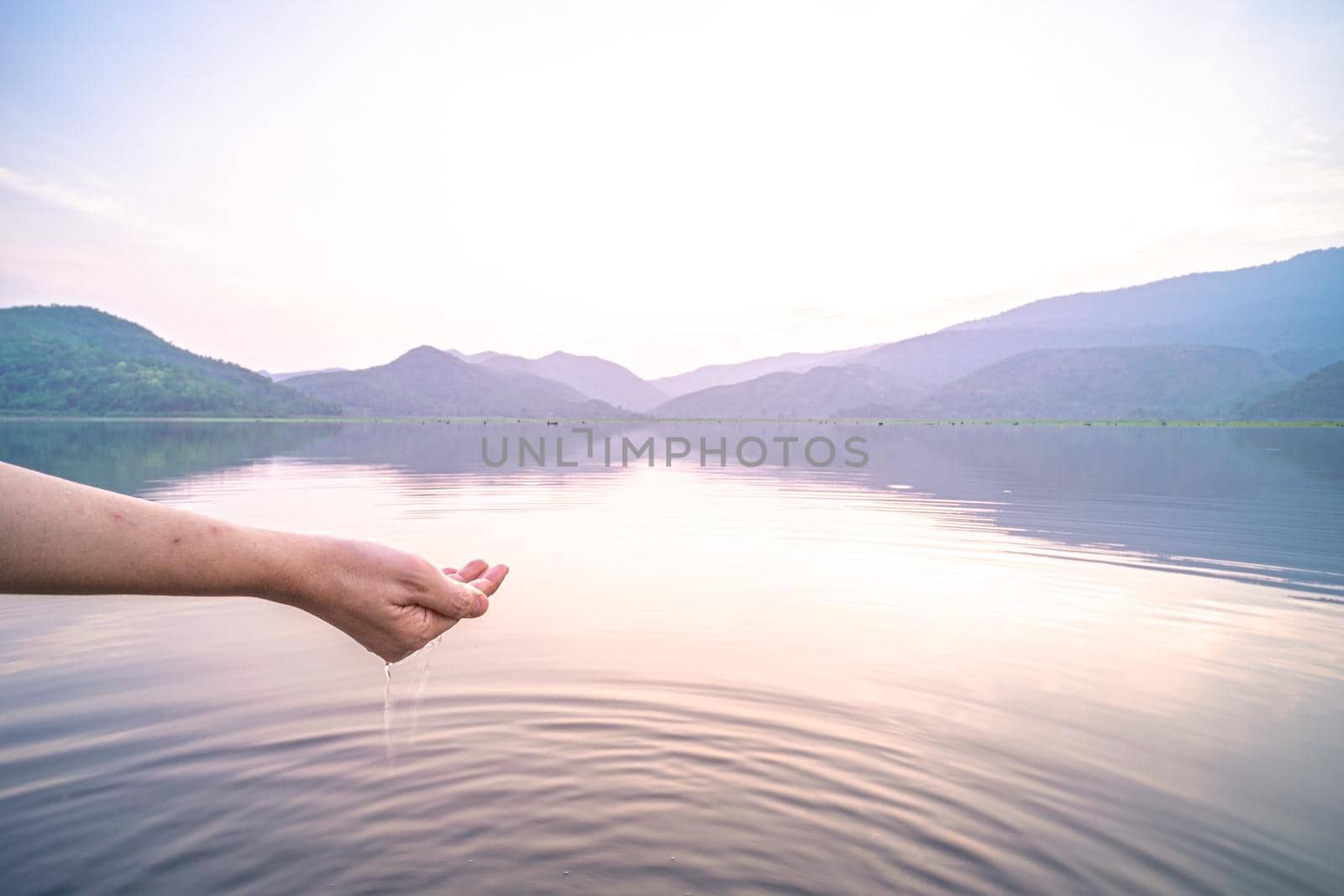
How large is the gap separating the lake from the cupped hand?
202 cm

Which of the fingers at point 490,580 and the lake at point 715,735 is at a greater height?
the fingers at point 490,580

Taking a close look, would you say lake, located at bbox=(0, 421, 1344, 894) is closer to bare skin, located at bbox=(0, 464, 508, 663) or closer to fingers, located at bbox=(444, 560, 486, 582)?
fingers, located at bbox=(444, 560, 486, 582)

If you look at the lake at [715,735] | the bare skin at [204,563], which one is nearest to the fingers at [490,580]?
the bare skin at [204,563]

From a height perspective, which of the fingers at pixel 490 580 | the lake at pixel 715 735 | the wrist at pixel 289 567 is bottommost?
the lake at pixel 715 735

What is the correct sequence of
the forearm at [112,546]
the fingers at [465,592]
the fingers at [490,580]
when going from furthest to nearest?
the fingers at [490,580], the fingers at [465,592], the forearm at [112,546]

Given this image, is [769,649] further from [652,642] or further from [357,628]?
[357,628]

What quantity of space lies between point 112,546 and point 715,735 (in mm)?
5780

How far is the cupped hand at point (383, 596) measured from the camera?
3322 millimetres

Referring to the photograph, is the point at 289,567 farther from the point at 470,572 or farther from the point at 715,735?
the point at 715,735

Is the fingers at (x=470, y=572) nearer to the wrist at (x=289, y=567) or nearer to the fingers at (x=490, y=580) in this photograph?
the fingers at (x=490, y=580)

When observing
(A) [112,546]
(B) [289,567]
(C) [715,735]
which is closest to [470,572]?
(B) [289,567]

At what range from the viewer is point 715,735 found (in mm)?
7332

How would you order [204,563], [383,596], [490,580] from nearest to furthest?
[204,563], [383,596], [490,580]

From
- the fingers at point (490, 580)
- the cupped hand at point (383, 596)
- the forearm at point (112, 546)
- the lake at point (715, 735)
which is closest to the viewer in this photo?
the forearm at point (112, 546)
